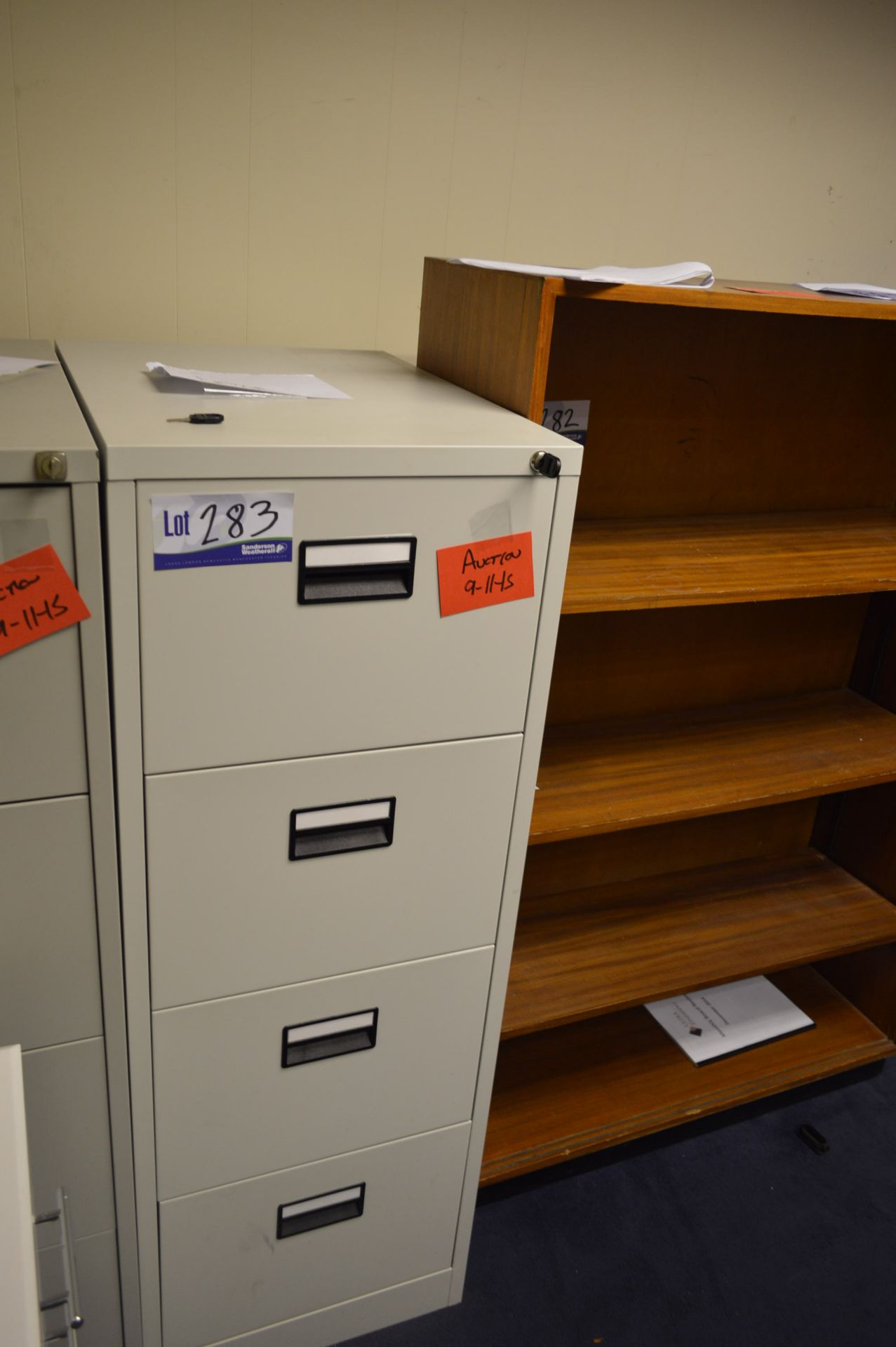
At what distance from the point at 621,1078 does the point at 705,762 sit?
678 mm

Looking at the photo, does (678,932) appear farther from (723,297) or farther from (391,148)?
(391,148)

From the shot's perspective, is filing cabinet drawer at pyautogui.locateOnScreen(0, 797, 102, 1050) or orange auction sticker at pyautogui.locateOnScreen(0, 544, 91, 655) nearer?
orange auction sticker at pyautogui.locateOnScreen(0, 544, 91, 655)

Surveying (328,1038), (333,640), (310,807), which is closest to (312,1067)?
(328,1038)

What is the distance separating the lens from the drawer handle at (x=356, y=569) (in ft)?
3.70

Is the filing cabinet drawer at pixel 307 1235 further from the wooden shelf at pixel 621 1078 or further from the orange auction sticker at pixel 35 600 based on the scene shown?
the orange auction sticker at pixel 35 600

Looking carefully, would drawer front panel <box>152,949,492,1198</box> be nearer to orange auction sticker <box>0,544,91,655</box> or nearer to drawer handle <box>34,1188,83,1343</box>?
drawer handle <box>34,1188,83,1343</box>

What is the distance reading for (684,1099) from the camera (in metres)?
2.04

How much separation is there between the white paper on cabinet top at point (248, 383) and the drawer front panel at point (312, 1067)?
0.77 metres

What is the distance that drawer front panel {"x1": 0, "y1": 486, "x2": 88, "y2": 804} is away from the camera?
100 centimetres

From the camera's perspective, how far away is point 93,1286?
56.9 inches

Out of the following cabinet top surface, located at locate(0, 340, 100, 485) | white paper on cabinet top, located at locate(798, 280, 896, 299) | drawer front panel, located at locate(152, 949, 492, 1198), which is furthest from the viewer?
white paper on cabinet top, located at locate(798, 280, 896, 299)

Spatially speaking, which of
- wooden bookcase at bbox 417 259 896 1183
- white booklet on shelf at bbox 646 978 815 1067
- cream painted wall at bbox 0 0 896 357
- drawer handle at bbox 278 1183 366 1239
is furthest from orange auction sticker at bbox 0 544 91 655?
white booklet on shelf at bbox 646 978 815 1067

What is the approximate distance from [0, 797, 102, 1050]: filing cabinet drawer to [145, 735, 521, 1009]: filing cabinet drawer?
8 centimetres

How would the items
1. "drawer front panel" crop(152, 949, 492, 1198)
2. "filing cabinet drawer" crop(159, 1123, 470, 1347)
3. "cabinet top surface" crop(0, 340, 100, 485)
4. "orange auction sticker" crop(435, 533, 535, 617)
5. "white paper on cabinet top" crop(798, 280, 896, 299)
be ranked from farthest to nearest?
"white paper on cabinet top" crop(798, 280, 896, 299) < "filing cabinet drawer" crop(159, 1123, 470, 1347) < "drawer front panel" crop(152, 949, 492, 1198) < "orange auction sticker" crop(435, 533, 535, 617) < "cabinet top surface" crop(0, 340, 100, 485)
